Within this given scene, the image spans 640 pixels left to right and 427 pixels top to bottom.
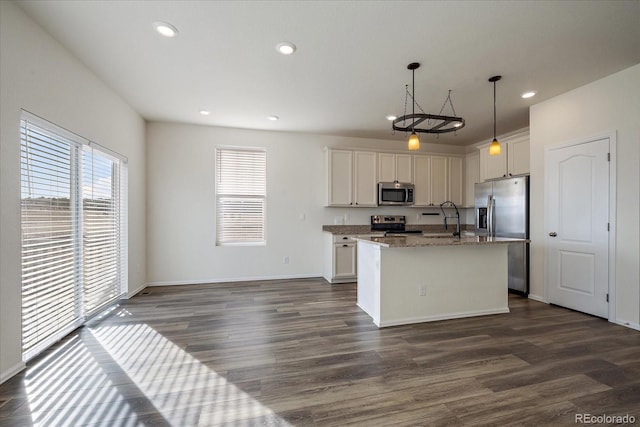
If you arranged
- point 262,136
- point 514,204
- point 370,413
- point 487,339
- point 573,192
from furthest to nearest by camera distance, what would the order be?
point 262,136, point 514,204, point 573,192, point 487,339, point 370,413

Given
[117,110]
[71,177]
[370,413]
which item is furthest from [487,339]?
[117,110]

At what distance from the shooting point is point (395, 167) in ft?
17.5

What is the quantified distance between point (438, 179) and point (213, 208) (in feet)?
14.3

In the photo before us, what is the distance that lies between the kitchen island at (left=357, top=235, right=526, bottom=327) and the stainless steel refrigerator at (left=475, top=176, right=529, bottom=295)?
104 cm

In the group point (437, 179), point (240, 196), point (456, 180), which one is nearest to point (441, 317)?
point (437, 179)

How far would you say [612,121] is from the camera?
3.08m

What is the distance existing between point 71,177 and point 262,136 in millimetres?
2898

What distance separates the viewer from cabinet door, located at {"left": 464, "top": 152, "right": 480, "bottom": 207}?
214 inches

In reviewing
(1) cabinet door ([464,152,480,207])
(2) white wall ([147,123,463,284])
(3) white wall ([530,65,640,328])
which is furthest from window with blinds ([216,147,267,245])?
(3) white wall ([530,65,640,328])

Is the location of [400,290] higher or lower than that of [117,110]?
lower

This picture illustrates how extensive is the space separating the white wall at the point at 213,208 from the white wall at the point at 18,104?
5.19 ft

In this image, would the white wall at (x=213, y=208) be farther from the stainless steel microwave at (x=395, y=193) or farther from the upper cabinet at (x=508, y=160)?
the upper cabinet at (x=508, y=160)

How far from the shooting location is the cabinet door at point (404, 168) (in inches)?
210

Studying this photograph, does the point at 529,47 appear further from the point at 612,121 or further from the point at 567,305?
the point at 567,305
